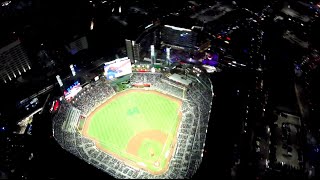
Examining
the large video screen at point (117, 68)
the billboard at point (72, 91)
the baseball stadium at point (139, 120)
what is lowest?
the baseball stadium at point (139, 120)

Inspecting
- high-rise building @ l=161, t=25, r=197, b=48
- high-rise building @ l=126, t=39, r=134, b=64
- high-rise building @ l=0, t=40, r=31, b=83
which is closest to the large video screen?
high-rise building @ l=126, t=39, r=134, b=64

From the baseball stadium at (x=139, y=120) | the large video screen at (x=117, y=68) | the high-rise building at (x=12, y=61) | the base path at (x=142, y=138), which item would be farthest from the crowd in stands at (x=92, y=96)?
the high-rise building at (x=12, y=61)

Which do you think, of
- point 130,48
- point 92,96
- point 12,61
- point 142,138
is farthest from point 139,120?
point 12,61

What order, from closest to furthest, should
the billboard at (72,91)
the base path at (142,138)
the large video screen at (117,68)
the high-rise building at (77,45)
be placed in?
the base path at (142,138), the billboard at (72,91), the large video screen at (117,68), the high-rise building at (77,45)

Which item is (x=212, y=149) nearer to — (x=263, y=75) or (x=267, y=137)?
(x=267, y=137)

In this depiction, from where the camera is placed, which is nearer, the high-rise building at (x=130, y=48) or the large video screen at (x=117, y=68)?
the large video screen at (x=117, y=68)

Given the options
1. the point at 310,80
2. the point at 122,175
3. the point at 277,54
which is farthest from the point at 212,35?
the point at 122,175

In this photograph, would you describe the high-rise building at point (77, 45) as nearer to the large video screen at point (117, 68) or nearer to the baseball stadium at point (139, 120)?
the baseball stadium at point (139, 120)
